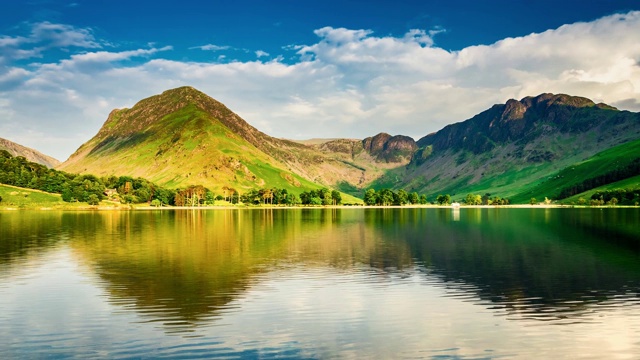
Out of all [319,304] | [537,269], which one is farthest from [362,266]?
[319,304]

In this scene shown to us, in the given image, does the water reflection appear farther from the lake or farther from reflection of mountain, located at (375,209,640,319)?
the lake

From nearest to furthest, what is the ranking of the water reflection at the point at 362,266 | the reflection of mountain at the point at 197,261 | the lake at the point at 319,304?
the lake at the point at 319,304 → the water reflection at the point at 362,266 → the reflection of mountain at the point at 197,261

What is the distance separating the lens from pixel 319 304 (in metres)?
42.3

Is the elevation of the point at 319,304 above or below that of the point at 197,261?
below

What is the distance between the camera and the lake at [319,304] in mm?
30375

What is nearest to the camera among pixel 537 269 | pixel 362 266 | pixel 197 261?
pixel 537 269

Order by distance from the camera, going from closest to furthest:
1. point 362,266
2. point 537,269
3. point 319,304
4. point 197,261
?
1. point 319,304
2. point 537,269
3. point 362,266
4. point 197,261

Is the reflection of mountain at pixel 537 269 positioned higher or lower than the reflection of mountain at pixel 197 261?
lower

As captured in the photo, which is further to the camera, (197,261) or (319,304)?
(197,261)

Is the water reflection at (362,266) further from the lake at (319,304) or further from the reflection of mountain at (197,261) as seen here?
the lake at (319,304)

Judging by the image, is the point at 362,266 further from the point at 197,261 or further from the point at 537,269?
the point at 197,261

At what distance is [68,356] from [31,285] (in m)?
27.8

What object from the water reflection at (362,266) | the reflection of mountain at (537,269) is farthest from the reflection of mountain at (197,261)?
the reflection of mountain at (537,269)

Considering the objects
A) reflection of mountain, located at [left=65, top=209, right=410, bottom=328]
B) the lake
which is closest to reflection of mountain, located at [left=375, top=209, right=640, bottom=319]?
the lake
